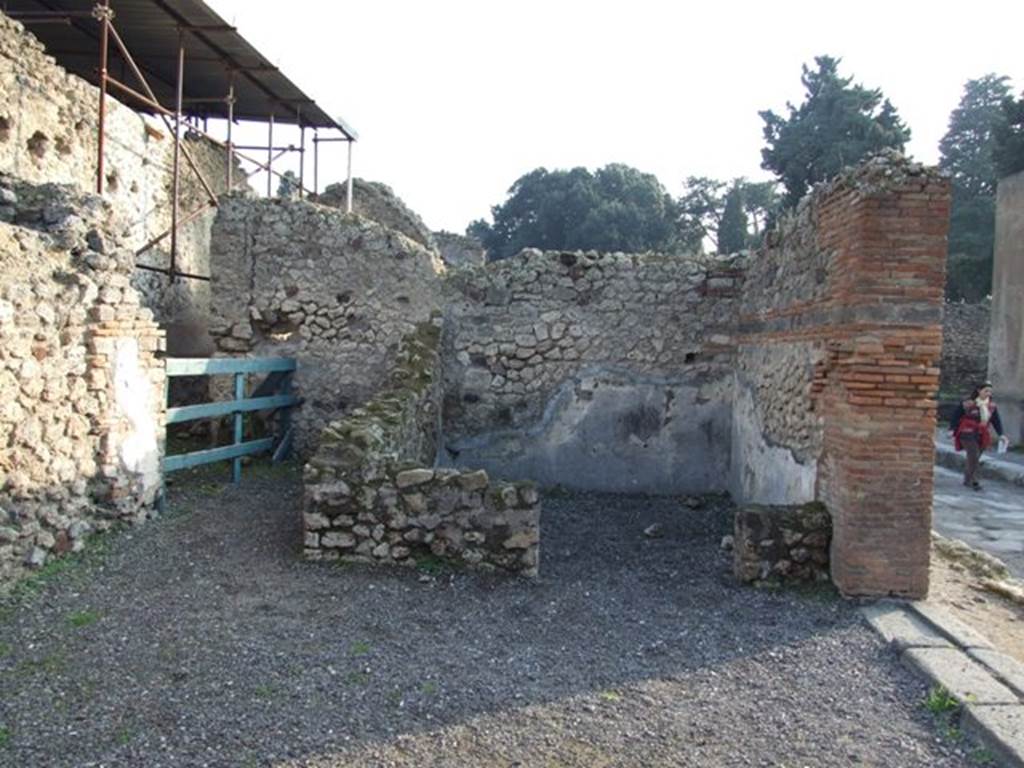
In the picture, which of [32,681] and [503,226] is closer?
[32,681]

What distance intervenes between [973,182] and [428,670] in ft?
136

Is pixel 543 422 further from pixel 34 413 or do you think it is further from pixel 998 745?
pixel 998 745

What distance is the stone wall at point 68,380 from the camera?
504 cm

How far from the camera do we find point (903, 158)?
5473 millimetres

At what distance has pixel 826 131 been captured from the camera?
32.3m

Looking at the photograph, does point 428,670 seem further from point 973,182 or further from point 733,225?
point 973,182

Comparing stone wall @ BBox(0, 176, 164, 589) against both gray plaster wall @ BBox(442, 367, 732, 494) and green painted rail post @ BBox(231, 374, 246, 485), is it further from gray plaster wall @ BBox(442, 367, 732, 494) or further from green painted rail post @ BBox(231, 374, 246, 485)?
gray plaster wall @ BBox(442, 367, 732, 494)

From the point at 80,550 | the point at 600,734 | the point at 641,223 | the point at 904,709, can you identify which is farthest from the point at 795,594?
the point at 641,223

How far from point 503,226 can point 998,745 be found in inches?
1528

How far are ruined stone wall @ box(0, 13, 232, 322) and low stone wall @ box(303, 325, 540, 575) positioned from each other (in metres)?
2.63

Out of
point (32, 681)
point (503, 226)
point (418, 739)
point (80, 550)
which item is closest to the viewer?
point (418, 739)

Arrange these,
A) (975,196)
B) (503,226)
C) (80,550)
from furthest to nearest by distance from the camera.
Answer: (503,226), (975,196), (80,550)

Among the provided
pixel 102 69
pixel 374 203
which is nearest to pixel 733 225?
pixel 374 203

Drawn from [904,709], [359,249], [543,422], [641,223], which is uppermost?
[641,223]
